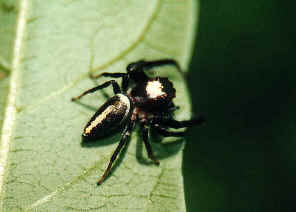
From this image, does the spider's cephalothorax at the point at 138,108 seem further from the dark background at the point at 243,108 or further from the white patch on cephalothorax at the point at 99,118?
the dark background at the point at 243,108

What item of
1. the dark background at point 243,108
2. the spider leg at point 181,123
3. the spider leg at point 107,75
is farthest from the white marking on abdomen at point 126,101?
the dark background at point 243,108

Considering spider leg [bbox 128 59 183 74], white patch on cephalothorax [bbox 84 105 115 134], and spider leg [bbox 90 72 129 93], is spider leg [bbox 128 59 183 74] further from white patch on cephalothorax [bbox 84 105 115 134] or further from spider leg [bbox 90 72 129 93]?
white patch on cephalothorax [bbox 84 105 115 134]

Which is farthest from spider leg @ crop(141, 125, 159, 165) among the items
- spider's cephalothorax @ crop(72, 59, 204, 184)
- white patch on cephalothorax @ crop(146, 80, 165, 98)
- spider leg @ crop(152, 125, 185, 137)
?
white patch on cephalothorax @ crop(146, 80, 165, 98)

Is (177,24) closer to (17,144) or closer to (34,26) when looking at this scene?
(34,26)

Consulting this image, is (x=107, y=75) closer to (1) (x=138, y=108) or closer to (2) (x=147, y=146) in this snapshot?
(1) (x=138, y=108)

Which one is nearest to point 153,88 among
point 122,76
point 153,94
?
point 153,94

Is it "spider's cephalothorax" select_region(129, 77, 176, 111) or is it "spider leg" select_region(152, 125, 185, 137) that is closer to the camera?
"spider leg" select_region(152, 125, 185, 137)
